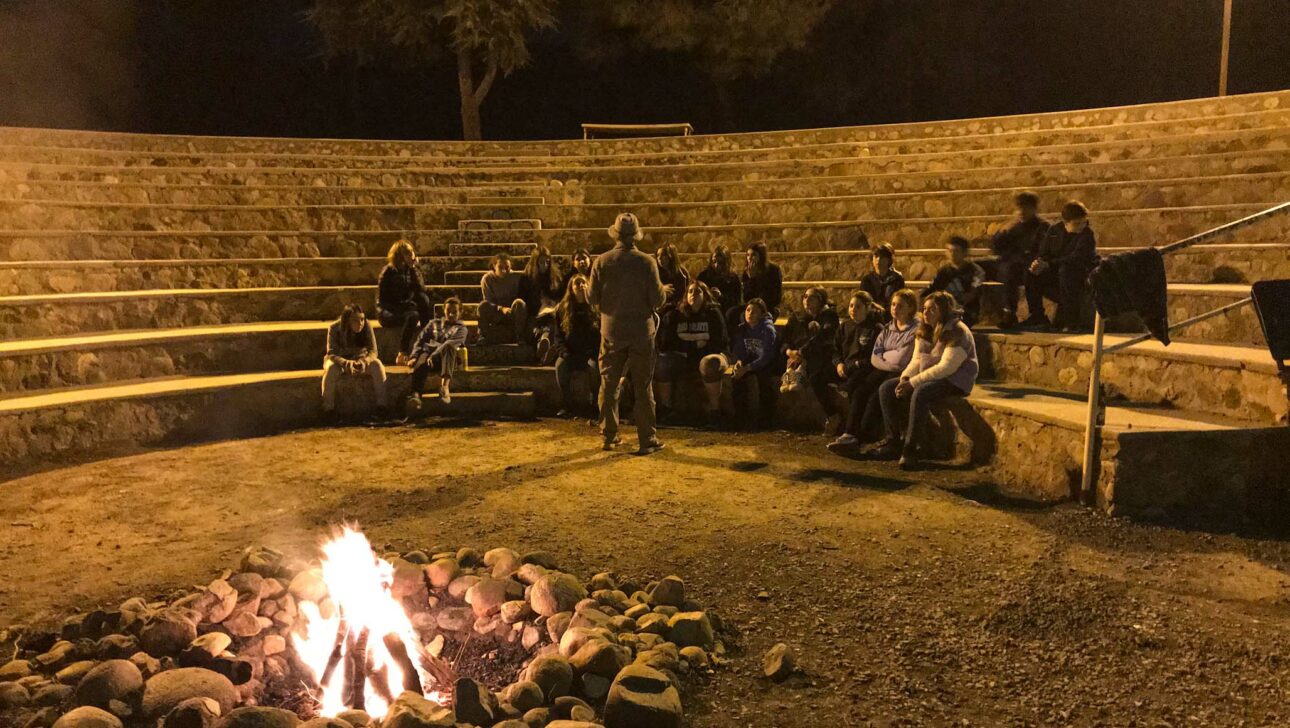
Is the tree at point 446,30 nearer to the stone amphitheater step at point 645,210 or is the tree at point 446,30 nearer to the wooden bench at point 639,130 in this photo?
Result: the wooden bench at point 639,130

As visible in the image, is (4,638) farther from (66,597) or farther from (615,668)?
(615,668)

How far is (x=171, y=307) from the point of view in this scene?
914 centimetres

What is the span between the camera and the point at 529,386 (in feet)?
29.0

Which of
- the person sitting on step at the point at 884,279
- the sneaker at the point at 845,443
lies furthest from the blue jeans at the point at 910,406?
the person sitting on step at the point at 884,279

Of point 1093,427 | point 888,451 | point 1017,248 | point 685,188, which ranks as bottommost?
point 888,451

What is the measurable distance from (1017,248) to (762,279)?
2.36 meters

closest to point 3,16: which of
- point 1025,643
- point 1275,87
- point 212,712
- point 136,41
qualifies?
point 136,41

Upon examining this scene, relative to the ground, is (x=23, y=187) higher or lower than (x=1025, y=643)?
higher

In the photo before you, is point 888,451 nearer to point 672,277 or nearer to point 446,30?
point 672,277

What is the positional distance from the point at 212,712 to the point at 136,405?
5220mm

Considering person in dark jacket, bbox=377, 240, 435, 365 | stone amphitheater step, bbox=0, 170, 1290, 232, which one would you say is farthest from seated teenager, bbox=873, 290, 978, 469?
person in dark jacket, bbox=377, 240, 435, 365

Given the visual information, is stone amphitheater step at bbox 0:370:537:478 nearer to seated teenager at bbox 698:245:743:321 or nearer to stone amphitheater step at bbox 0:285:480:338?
stone amphitheater step at bbox 0:285:480:338

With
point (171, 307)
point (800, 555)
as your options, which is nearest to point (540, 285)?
point (171, 307)

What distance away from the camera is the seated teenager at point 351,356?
8.26m
